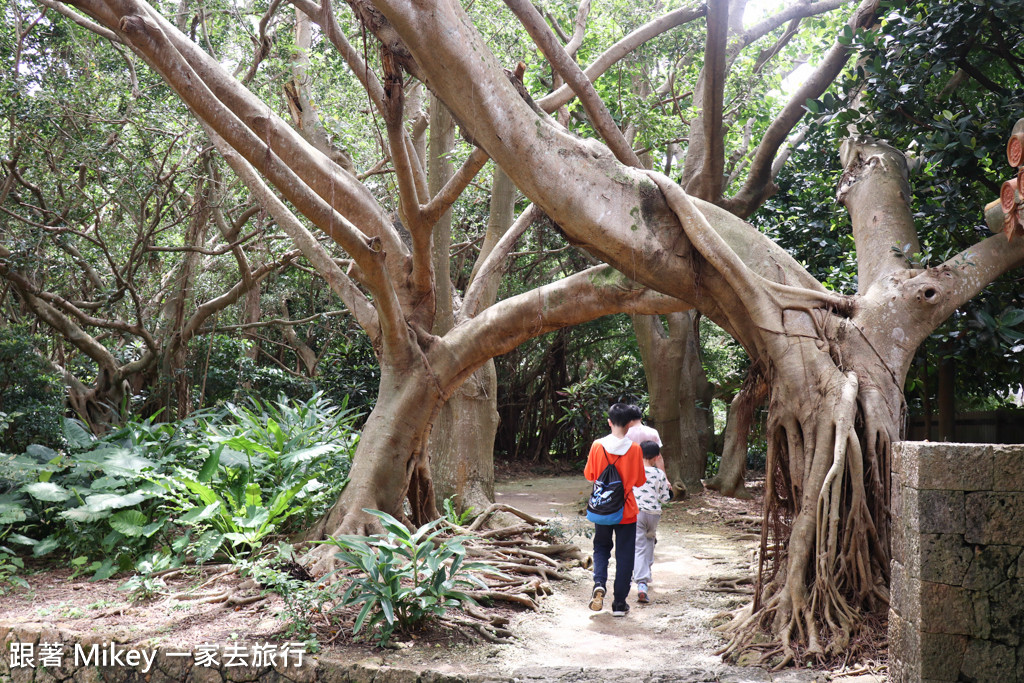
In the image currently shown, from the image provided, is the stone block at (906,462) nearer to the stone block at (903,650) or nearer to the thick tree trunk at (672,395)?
the stone block at (903,650)

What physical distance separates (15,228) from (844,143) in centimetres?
1050

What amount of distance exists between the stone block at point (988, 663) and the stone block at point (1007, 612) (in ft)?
0.15

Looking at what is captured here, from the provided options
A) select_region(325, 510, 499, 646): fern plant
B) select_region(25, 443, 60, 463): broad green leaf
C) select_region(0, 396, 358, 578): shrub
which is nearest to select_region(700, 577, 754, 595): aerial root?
select_region(325, 510, 499, 646): fern plant

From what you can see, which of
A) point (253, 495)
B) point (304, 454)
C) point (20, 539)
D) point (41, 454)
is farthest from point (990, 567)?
point (41, 454)

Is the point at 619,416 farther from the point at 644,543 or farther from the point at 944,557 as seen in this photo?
the point at 944,557

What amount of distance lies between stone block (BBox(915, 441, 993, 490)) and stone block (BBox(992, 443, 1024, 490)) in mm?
20

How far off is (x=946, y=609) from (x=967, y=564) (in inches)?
8.7

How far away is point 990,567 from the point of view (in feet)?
11.1

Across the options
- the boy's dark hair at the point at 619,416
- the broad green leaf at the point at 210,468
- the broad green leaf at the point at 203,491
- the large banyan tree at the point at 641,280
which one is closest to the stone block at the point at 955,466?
the large banyan tree at the point at 641,280

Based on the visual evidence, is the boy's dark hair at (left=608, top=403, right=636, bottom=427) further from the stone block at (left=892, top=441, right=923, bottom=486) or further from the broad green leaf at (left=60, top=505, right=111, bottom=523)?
the broad green leaf at (left=60, top=505, right=111, bottom=523)

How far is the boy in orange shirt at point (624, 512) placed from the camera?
222 inches

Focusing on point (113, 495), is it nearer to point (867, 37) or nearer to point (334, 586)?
point (334, 586)

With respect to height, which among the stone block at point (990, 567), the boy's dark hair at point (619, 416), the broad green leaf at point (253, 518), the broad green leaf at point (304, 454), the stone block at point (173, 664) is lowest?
the stone block at point (173, 664)

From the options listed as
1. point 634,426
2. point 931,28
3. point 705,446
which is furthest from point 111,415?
point 931,28
